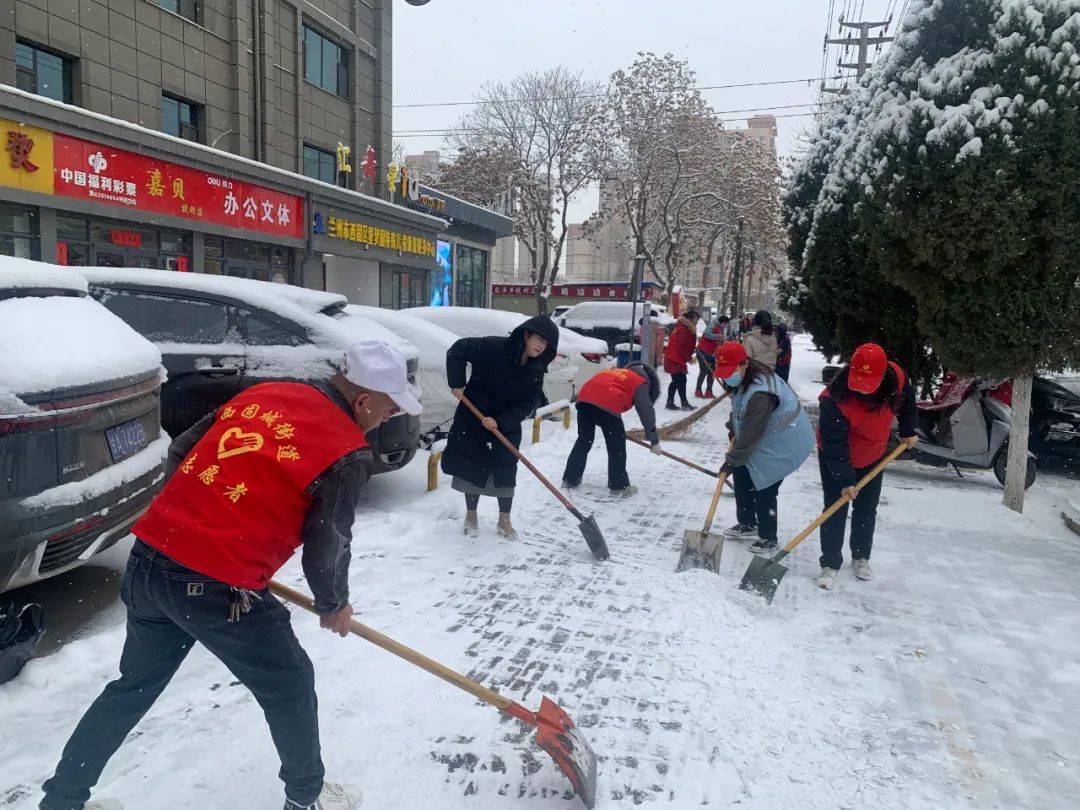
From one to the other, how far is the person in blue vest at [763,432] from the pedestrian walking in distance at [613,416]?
1288 millimetres

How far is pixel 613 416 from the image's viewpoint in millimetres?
6773

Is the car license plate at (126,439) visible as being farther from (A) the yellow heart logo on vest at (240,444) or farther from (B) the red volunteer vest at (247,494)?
(A) the yellow heart logo on vest at (240,444)

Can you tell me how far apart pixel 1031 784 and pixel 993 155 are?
4727 mm

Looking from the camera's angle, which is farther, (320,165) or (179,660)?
(320,165)

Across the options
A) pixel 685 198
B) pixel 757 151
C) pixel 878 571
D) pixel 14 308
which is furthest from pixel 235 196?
pixel 757 151

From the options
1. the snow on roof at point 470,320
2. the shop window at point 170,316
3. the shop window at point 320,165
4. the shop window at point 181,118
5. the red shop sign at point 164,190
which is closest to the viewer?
the shop window at point 170,316

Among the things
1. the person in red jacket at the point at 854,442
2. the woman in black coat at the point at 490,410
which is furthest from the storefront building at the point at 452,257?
the person in red jacket at the point at 854,442

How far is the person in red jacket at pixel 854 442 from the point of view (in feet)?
15.4

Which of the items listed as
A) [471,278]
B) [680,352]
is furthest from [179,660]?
[471,278]

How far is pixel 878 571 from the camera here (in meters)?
5.09

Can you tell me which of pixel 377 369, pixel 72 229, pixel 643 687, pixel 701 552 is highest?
pixel 72 229

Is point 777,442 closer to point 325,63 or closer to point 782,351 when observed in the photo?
point 782,351

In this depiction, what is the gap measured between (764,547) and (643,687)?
236 centimetres

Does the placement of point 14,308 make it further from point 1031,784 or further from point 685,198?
point 685,198
